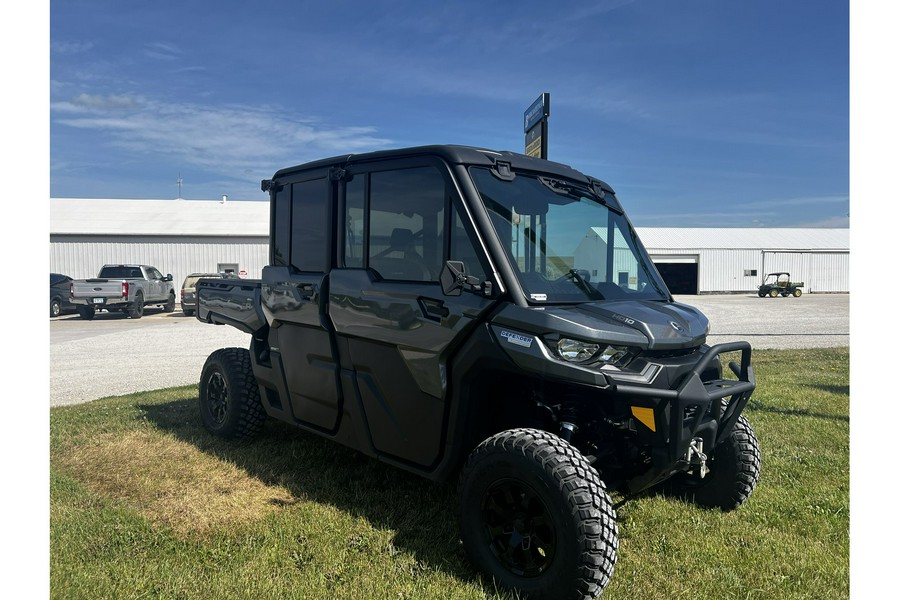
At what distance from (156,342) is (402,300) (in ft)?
43.4

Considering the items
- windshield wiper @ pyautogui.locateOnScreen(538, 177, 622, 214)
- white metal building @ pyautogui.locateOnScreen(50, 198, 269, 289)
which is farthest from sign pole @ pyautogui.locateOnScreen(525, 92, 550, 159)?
white metal building @ pyautogui.locateOnScreen(50, 198, 269, 289)

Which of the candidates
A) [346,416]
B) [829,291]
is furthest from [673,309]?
[829,291]

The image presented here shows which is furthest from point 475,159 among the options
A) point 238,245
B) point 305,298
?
point 238,245

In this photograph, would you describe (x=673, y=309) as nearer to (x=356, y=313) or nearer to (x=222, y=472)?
(x=356, y=313)

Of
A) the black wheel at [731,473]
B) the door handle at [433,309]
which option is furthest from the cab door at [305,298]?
the black wheel at [731,473]

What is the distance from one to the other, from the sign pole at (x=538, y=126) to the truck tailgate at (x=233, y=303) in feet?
14.8

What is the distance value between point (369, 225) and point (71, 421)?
4.59m

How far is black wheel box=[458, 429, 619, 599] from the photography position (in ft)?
10.2

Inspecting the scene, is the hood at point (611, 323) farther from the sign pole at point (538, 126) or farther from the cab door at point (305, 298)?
the sign pole at point (538, 126)

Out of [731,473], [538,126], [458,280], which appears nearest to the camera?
[458,280]

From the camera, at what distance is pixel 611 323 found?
3.43 meters

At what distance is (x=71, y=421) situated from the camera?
680cm

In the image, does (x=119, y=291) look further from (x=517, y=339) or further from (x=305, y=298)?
(x=517, y=339)

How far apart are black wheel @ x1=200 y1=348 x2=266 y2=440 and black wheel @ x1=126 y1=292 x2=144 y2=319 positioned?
19642mm
